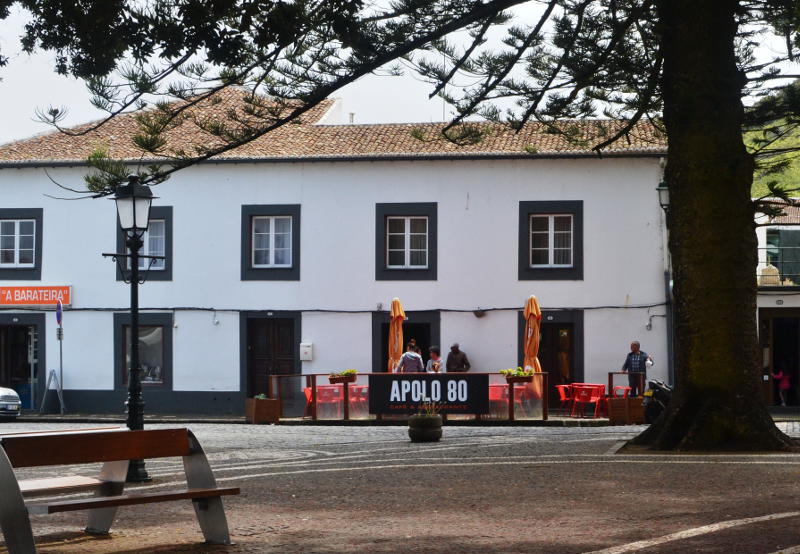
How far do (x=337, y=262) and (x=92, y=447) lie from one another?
24.7 meters

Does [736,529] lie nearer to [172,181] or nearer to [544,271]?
[544,271]

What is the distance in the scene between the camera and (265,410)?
90.8 feet

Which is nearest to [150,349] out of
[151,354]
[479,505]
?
[151,354]

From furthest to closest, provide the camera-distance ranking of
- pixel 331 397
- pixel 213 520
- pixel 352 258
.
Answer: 1. pixel 352 258
2. pixel 331 397
3. pixel 213 520

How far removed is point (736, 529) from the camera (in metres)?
8.38

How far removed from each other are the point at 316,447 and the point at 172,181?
52.8 feet

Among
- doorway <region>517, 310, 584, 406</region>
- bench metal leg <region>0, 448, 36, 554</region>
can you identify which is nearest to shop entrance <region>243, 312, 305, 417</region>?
doorway <region>517, 310, 584, 406</region>

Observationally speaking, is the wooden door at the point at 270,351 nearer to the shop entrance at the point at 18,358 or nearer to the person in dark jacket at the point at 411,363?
the shop entrance at the point at 18,358

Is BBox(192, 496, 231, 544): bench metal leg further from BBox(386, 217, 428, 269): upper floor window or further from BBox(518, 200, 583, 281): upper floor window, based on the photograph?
BBox(386, 217, 428, 269): upper floor window

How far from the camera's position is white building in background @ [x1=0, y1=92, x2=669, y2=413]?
1245 inches

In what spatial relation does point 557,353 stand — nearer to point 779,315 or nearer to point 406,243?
point 406,243

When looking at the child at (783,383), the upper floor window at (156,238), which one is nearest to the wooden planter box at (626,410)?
the child at (783,383)

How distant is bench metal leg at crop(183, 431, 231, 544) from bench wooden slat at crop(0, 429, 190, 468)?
7cm

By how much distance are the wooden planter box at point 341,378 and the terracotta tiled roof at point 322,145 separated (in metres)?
6.45
